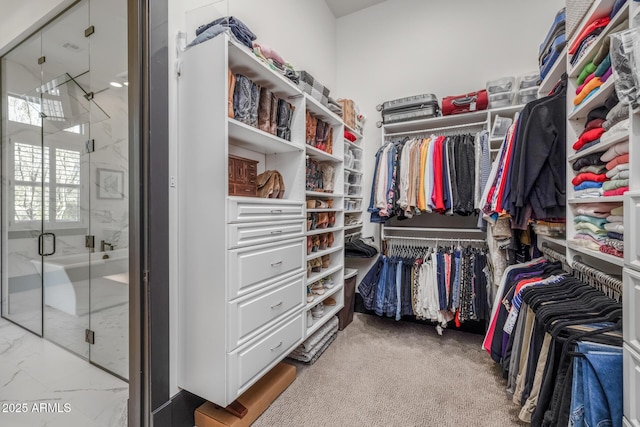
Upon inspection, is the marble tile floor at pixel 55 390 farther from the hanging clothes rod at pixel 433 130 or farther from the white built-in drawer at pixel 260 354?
the hanging clothes rod at pixel 433 130

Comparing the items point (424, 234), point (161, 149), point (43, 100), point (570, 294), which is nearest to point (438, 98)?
point (424, 234)

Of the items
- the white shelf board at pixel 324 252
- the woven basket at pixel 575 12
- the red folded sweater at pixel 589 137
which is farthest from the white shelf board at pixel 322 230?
the woven basket at pixel 575 12

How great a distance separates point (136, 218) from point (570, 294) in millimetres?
2006

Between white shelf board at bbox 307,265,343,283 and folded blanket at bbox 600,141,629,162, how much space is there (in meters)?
1.73

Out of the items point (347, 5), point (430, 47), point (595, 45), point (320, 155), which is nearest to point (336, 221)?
point (320, 155)

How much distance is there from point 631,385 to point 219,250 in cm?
150

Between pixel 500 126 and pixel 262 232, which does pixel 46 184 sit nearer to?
pixel 262 232

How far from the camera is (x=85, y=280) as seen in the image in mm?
1978

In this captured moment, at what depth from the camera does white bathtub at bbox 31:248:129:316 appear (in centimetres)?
180

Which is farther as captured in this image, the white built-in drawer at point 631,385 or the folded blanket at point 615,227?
the folded blanket at point 615,227

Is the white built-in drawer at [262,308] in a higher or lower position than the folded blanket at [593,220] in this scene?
lower

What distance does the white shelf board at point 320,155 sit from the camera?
217cm

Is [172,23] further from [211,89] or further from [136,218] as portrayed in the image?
[136,218]

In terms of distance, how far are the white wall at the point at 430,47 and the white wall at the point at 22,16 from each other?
8.32ft
